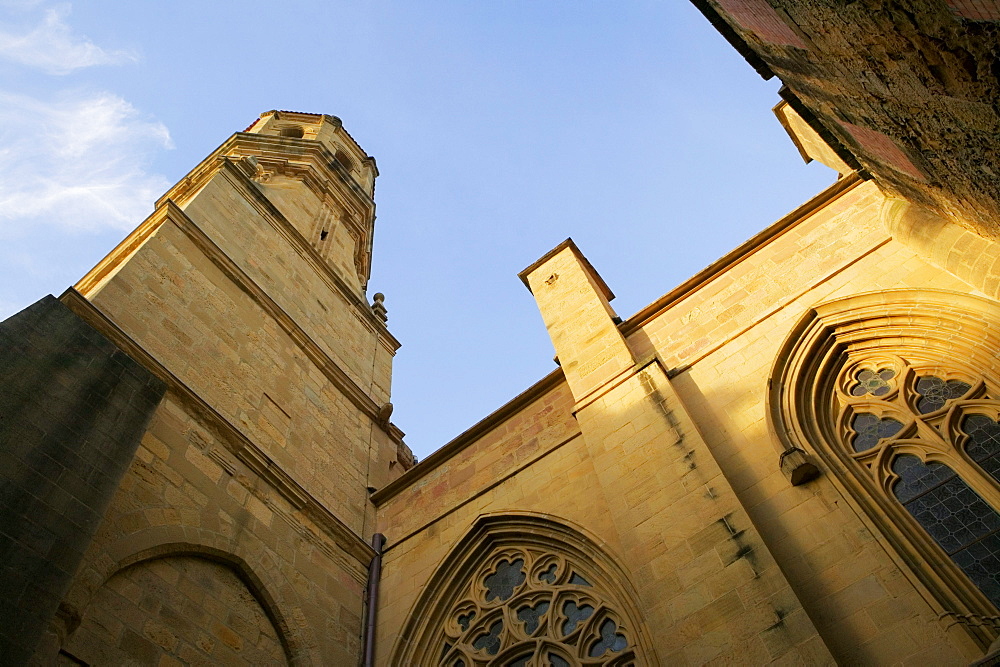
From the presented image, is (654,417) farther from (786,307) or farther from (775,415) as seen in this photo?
(786,307)

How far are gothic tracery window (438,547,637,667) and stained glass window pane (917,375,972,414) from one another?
2.76 metres

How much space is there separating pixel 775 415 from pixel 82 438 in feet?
16.2

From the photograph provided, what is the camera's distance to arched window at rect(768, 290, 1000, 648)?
4.79 metres

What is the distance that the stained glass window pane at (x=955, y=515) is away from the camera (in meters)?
4.72

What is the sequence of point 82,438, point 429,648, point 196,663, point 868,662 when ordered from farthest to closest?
point 429,648, point 196,663, point 82,438, point 868,662

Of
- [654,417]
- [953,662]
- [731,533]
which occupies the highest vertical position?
[654,417]

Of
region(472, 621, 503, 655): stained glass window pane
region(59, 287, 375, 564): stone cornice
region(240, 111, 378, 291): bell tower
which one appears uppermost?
region(240, 111, 378, 291): bell tower

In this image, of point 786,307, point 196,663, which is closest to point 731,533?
point 786,307

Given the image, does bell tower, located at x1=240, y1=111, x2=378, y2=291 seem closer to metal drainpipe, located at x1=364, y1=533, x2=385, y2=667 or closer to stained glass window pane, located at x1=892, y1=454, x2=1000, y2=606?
metal drainpipe, located at x1=364, y1=533, x2=385, y2=667

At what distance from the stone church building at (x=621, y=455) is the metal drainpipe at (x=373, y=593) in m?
0.03

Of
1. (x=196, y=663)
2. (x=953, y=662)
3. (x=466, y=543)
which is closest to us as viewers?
(x=953, y=662)

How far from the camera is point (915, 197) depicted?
5770mm

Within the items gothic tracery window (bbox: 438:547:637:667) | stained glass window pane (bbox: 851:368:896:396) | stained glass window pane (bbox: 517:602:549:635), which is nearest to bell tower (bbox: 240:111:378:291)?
gothic tracery window (bbox: 438:547:637:667)

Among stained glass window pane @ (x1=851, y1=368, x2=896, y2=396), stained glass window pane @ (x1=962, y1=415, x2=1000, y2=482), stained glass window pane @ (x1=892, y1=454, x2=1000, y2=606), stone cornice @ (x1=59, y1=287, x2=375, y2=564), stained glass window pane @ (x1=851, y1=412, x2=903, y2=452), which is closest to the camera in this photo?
stained glass window pane @ (x1=892, y1=454, x2=1000, y2=606)
